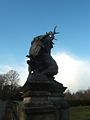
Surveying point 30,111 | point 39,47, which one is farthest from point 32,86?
point 39,47

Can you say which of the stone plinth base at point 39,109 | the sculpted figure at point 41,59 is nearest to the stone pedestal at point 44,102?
the stone plinth base at point 39,109

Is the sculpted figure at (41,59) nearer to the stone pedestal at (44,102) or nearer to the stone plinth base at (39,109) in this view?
the stone pedestal at (44,102)

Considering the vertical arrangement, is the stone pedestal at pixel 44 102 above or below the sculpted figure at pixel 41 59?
below

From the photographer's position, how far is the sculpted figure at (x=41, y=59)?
961cm

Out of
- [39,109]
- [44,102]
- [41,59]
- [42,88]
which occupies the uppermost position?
[41,59]

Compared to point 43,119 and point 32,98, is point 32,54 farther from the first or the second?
point 43,119

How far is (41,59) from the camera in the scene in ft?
32.0

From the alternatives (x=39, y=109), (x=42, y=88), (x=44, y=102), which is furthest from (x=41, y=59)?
(x=39, y=109)

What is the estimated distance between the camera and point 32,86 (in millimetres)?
8742

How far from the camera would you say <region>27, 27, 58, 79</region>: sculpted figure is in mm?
9609

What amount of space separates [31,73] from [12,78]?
67267 mm

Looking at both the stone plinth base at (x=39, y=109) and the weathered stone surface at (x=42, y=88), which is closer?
the stone plinth base at (x=39, y=109)

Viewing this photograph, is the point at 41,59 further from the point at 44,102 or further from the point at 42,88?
the point at 44,102

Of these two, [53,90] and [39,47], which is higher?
[39,47]
